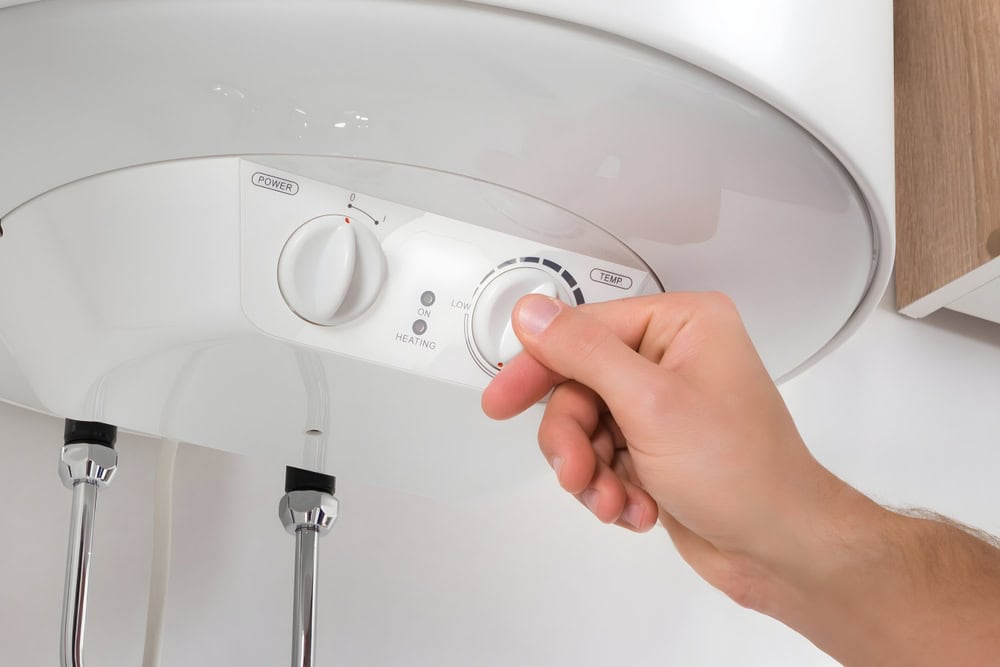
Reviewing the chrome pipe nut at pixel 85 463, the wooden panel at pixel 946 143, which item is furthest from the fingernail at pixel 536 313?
the wooden panel at pixel 946 143

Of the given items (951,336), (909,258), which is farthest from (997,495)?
(909,258)

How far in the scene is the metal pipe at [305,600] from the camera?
2.27ft

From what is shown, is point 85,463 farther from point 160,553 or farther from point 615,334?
point 615,334

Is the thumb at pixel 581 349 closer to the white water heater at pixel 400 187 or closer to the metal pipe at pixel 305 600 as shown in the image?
the white water heater at pixel 400 187

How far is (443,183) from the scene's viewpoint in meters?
0.50

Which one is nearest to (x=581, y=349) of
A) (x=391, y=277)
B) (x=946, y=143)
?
(x=391, y=277)

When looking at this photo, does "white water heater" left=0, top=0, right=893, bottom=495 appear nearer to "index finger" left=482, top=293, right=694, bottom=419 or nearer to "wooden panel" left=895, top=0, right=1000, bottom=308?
"index finger" left=482, top=293, right=694, bottom=419

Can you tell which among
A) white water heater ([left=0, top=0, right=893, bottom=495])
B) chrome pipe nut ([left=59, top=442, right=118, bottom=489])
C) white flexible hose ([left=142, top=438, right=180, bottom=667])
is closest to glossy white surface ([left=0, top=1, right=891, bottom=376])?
white water heater ([left=0, top=0, right=893, bottom=495])

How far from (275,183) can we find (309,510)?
0.96ft

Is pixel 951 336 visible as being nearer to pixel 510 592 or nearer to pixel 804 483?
pixel 510 592

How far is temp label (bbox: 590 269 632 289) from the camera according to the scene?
0.55m

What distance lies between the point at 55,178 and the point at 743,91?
0.33m

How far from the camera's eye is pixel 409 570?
35.6 inches

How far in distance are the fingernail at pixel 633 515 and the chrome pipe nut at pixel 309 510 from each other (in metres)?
0.28
